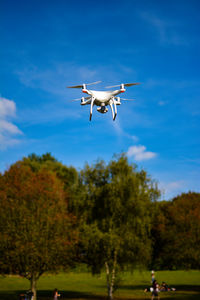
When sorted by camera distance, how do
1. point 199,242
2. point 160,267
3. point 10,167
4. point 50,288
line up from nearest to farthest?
point 199,242
point 50,288
point 10,167
point 160,267

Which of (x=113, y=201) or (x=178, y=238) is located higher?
(x=113, y=201)

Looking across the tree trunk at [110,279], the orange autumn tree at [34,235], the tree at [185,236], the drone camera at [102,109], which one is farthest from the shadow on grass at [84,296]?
the drone camera at [102,109]

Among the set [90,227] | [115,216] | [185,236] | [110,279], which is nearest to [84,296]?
[110,279]

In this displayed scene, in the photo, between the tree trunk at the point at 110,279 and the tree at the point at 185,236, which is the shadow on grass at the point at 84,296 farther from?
the tree at the point at 185,236

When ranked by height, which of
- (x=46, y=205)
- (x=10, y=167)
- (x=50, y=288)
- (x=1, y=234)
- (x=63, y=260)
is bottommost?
(x=50, y=288)

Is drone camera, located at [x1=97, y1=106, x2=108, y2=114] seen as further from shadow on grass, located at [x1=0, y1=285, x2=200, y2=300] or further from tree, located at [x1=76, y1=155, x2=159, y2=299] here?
shadow on grass, located at [x1=0, y1=285, x2=200, y2=300]

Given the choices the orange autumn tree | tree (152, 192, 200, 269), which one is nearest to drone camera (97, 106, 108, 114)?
the orange autumn tree

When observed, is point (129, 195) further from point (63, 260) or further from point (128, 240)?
point (63, 260)

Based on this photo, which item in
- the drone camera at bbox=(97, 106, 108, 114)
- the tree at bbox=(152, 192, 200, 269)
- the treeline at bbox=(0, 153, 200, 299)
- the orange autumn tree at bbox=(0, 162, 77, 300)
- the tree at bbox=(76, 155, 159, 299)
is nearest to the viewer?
the drone camera at bbox=(97, 106, 108, 114)

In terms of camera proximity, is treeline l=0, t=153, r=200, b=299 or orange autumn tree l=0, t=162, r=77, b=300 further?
treeline l=0, t=153, r=200, b=299

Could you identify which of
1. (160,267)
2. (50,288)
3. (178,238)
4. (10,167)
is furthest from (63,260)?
(160,267)
